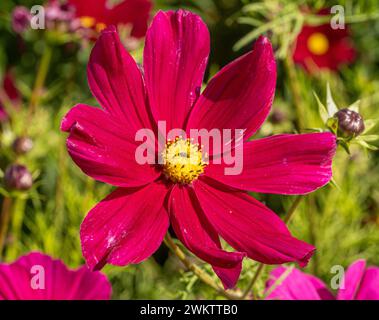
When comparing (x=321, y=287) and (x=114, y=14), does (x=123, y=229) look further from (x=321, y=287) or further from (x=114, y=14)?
(x=114, y=14)

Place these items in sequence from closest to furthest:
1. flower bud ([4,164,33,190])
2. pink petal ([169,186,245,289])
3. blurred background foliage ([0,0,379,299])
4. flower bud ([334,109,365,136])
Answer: pink petal ([169,186,245,289])
flower bud ([334,109,365,136])
flower bud ([4,164,33,190])
blurred background foliage ([0,0,379,299])

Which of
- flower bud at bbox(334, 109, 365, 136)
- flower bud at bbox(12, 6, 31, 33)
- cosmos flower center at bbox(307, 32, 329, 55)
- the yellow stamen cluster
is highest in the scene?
cosmos flower center at bbox(307, 32, 329, 55)

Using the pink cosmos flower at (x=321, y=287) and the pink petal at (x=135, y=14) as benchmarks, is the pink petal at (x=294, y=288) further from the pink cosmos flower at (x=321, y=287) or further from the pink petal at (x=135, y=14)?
the pink petal at (x=135, y=14)

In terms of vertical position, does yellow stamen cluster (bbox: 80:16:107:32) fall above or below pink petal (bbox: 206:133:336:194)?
above

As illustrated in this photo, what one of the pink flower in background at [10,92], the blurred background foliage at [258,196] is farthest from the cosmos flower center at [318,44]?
the pink flower in background at [10,92]

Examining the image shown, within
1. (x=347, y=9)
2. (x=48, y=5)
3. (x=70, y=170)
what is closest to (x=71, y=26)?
(x=48, y=5)

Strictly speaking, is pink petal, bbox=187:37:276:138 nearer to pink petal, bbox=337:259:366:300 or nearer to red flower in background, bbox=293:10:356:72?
pink petal, bbox=337:259:366:300

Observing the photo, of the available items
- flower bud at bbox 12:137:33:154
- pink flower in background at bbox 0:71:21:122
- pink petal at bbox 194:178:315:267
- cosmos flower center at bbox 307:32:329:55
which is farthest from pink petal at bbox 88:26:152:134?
cosmos flower center at bbox 307:32:329:55
